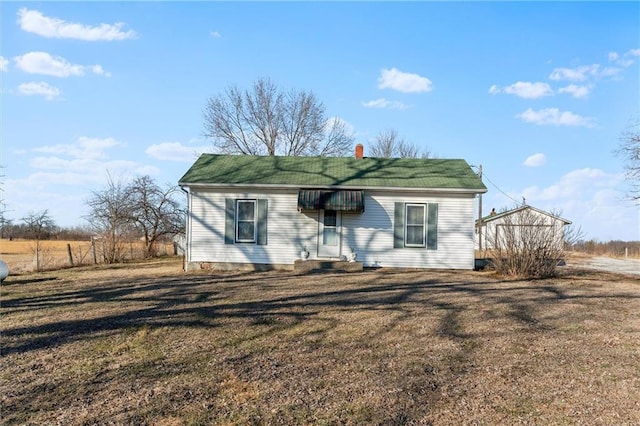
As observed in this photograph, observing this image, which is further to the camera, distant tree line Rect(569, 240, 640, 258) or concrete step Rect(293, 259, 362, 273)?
distant tree line Rect(569, 240, 640, 258)

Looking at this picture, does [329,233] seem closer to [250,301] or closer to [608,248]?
[250,301]

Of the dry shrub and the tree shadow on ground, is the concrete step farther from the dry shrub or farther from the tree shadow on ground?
the dry shrub

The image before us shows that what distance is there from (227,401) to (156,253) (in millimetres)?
24006

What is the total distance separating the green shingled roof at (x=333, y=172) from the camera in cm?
1472

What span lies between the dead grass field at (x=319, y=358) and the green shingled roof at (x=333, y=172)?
5573mm

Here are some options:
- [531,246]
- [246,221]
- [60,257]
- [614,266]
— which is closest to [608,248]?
[614,266]

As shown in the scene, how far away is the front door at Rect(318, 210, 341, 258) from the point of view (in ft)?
48.4

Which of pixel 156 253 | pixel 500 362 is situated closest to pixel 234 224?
pixel 500 362

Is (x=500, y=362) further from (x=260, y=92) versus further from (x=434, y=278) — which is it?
(x=260, y=92)

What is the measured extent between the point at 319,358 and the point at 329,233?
9.70 m

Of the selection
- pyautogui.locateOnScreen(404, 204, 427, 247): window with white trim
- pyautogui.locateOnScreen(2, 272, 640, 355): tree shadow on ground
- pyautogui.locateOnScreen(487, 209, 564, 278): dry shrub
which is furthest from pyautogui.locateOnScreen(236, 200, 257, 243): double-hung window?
pyautogui.locateOnScreen(487, 209, 564, 278): dry shrub

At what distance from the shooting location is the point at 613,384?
174 inches

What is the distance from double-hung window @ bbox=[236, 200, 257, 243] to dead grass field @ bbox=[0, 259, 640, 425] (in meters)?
5.03

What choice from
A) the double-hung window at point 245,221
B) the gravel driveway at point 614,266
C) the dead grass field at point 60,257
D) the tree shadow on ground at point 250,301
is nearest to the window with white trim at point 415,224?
the tree shadow on ground at point 250,301
